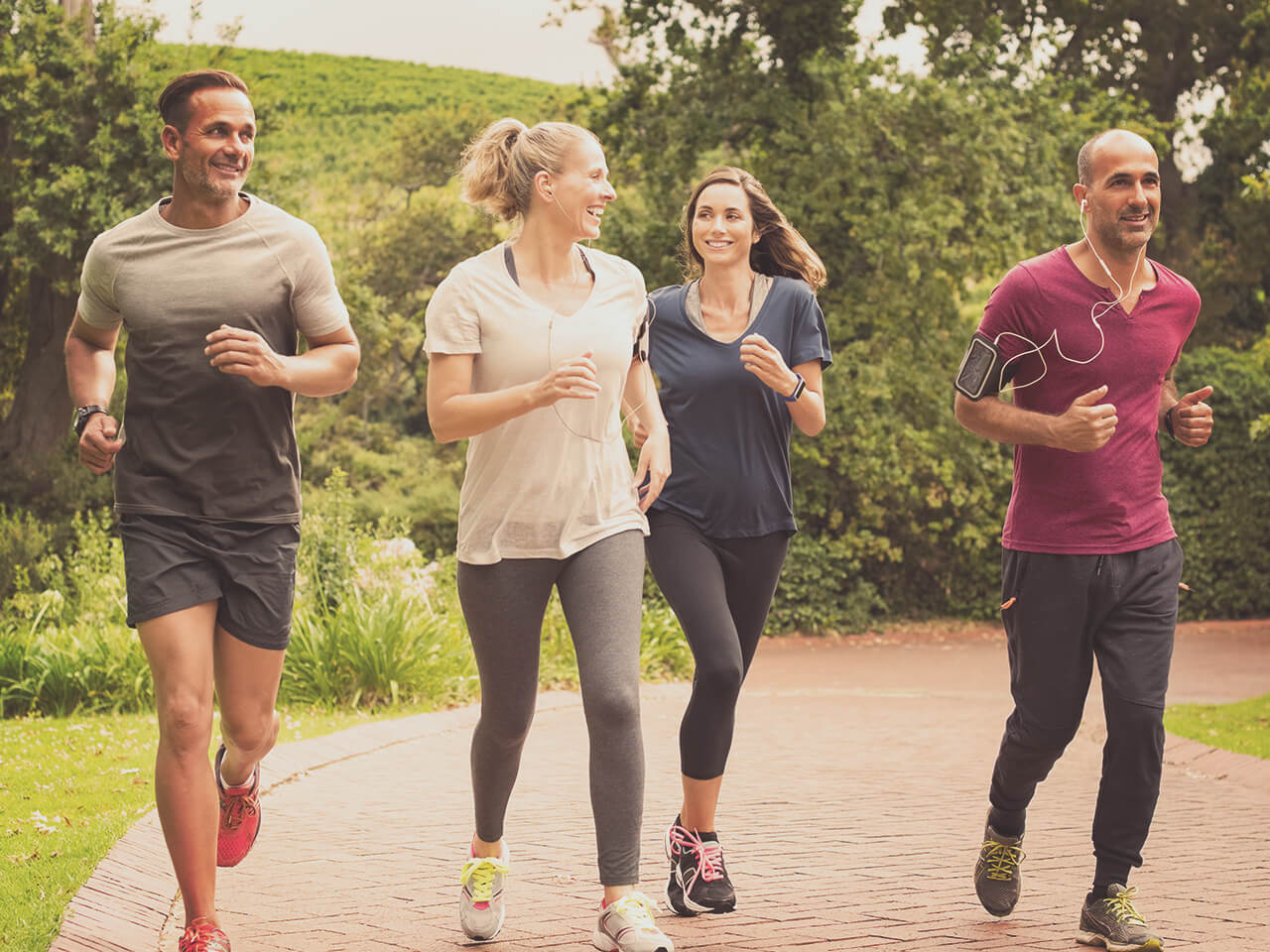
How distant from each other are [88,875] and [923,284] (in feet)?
47.7

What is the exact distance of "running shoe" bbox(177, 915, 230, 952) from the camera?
12.2ft

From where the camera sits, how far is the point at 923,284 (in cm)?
1788

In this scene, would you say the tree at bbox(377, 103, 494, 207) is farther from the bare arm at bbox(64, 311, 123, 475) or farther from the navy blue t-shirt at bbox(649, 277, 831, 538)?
the bare arm at bbox(64, 311, 123, 475)

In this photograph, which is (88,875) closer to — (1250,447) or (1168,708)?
(1168,708)

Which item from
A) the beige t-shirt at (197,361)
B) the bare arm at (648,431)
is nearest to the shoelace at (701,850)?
the bare arm at (648,431)

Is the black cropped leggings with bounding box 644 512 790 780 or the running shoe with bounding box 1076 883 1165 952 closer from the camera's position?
the running shoe with bounding box 1076 883 1165 952

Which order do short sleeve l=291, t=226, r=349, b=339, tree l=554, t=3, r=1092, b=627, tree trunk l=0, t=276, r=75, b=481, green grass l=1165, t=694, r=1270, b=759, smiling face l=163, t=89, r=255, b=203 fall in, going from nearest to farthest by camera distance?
1. smiling face l=163, t=89, r=255, b=203
2. short sleeve l=291, t=226, r=349, b=339
3. green grass l=1165, t=694, r=1270, b=759
4. tree l=554, t=3, r=1092, b=627
5. tree trunk l=0, t=276, r=75, b=481

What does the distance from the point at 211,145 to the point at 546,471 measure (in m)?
1.22

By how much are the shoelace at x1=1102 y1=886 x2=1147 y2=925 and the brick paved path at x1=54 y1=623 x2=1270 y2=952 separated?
166 mm

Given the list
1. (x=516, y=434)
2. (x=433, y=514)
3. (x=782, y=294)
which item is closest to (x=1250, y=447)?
(x=433, y=514)

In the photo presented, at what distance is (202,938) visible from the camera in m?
3.72

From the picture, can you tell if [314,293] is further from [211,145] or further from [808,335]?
[808,335]

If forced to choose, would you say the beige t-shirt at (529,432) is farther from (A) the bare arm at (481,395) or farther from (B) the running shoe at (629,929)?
(B) the running shoe at (629,929)

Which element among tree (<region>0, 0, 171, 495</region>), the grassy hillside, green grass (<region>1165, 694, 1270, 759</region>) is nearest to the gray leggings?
green grass (<region>1165, 694, 1270, 759</region>)
